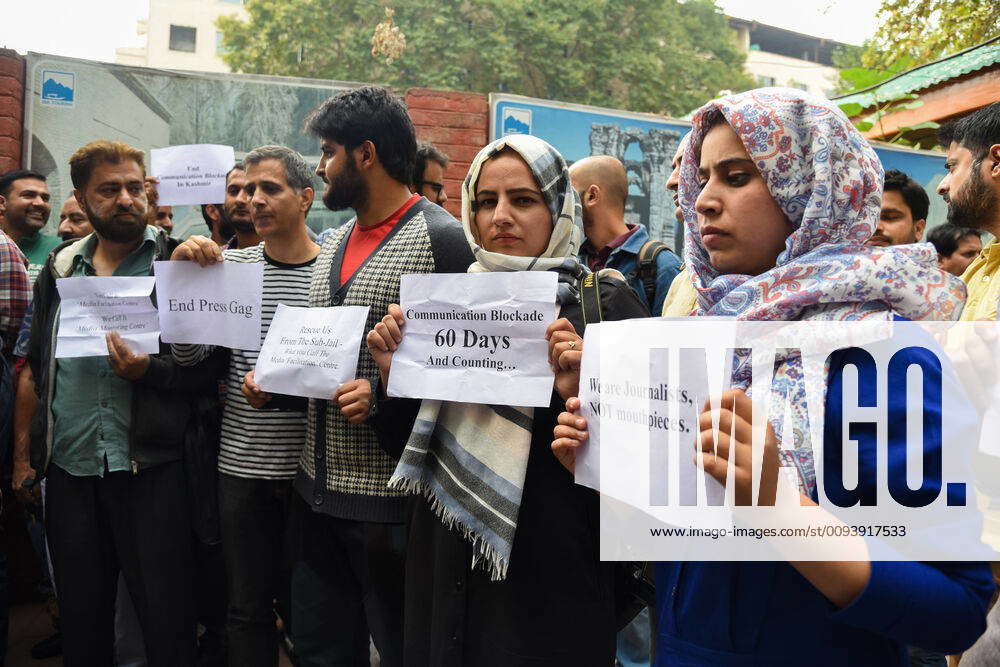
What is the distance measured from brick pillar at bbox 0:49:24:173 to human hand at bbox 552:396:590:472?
541 cm

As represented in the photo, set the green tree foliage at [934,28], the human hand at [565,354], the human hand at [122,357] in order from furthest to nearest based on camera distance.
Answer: the green tree foliage at [934,28]
the human hand at [122,357]
the human hand at [565,354]

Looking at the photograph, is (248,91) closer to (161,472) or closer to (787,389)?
(161,472)

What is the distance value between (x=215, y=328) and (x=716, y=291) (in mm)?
2029

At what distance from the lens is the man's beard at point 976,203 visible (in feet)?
8.64

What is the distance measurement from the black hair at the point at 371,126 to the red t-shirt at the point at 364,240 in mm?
155

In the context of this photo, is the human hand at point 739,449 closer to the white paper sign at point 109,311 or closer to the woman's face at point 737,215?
the woman's face at point 737,215

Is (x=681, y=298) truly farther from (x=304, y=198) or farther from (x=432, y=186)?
(x=432, y=186)

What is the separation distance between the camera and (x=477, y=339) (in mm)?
1959

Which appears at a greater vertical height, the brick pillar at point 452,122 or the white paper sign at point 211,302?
the brick pillar at point 452,122

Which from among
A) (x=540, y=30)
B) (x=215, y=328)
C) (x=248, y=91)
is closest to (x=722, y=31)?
(x=540, y=30)

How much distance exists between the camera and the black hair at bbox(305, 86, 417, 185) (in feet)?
9.12

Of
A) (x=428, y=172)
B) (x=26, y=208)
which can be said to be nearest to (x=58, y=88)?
(x=26, y=208)

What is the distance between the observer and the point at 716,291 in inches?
57.4

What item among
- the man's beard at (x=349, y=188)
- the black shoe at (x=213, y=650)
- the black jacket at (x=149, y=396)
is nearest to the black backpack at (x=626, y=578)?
the man's beard at (x=349, y=188)
